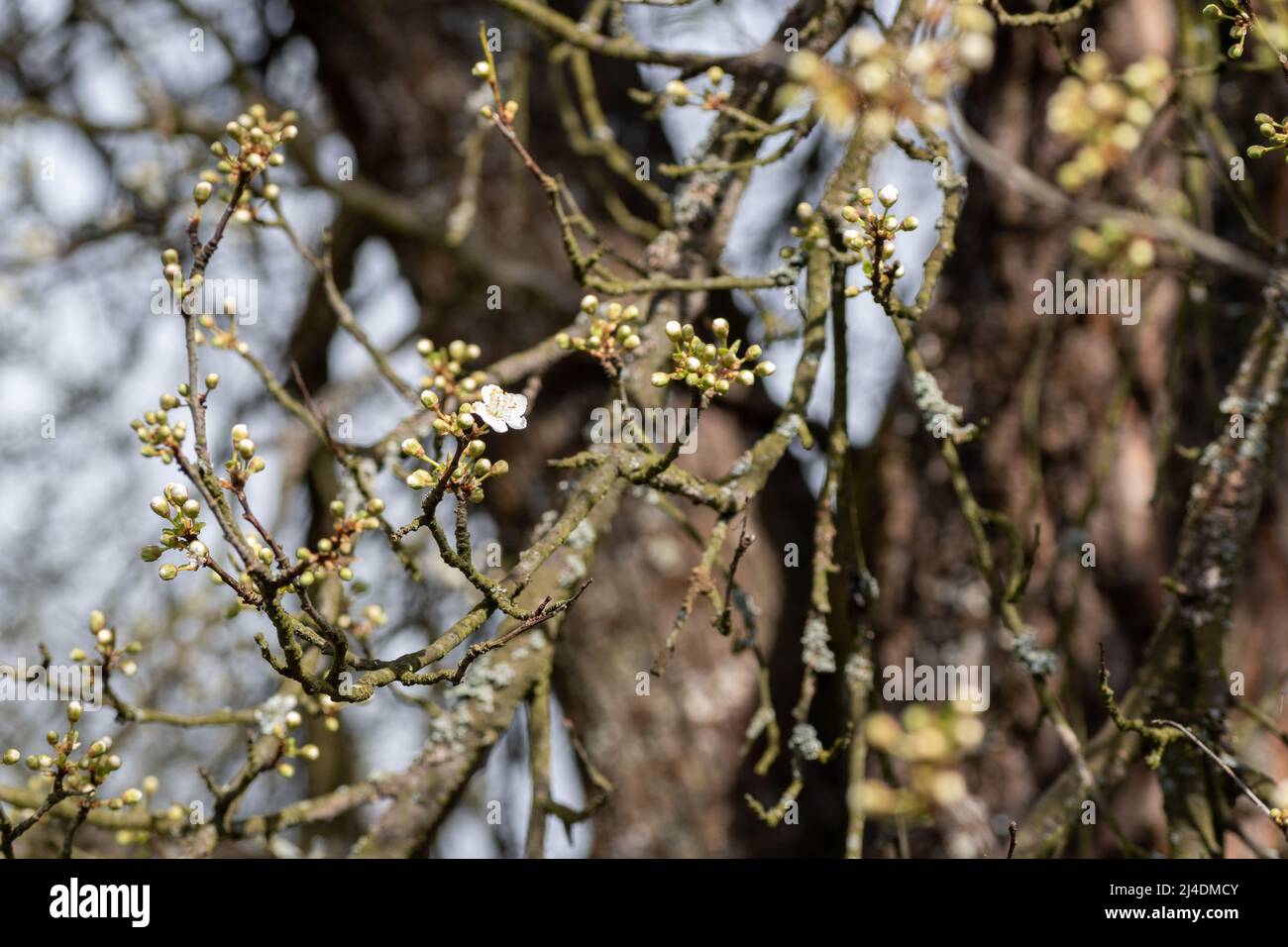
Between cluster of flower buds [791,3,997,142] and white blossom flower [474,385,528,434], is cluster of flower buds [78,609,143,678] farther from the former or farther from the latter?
cluster of flower buds [791,3,997,142]

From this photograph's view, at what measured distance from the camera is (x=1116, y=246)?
2244mm

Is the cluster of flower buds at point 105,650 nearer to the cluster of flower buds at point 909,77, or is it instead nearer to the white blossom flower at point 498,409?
the white blossom flower at point 498,409

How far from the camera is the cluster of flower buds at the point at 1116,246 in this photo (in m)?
1.74

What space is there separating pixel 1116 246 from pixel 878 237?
3.24 ft

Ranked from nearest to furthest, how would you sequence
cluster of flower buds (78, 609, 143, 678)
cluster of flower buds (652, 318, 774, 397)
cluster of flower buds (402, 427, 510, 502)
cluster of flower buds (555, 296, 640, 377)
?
cluster of flower buds (402, 427, 510, 502), cluster of flower buds (652, 318, 774, 397), cluster of flower buds (555, 296, 640, 377), cluster of flower buds (78, 609, 143, 678)

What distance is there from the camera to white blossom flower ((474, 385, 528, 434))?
4.00 ft

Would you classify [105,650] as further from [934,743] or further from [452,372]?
[934,743]

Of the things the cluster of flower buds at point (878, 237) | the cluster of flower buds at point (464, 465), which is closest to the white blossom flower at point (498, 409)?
→ the cluster of flower buds at point (464, 465)

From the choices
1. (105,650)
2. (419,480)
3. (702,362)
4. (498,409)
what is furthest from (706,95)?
(105,650)

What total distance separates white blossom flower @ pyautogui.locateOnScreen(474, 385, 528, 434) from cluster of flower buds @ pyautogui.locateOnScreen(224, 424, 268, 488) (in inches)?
10.7

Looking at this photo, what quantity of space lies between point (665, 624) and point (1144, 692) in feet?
4.50

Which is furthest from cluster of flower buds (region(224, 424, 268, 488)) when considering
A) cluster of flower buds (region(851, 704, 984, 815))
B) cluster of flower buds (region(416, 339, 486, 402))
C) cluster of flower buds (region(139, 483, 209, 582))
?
cluster of flower buds (region(851, 704, 984, 815))
